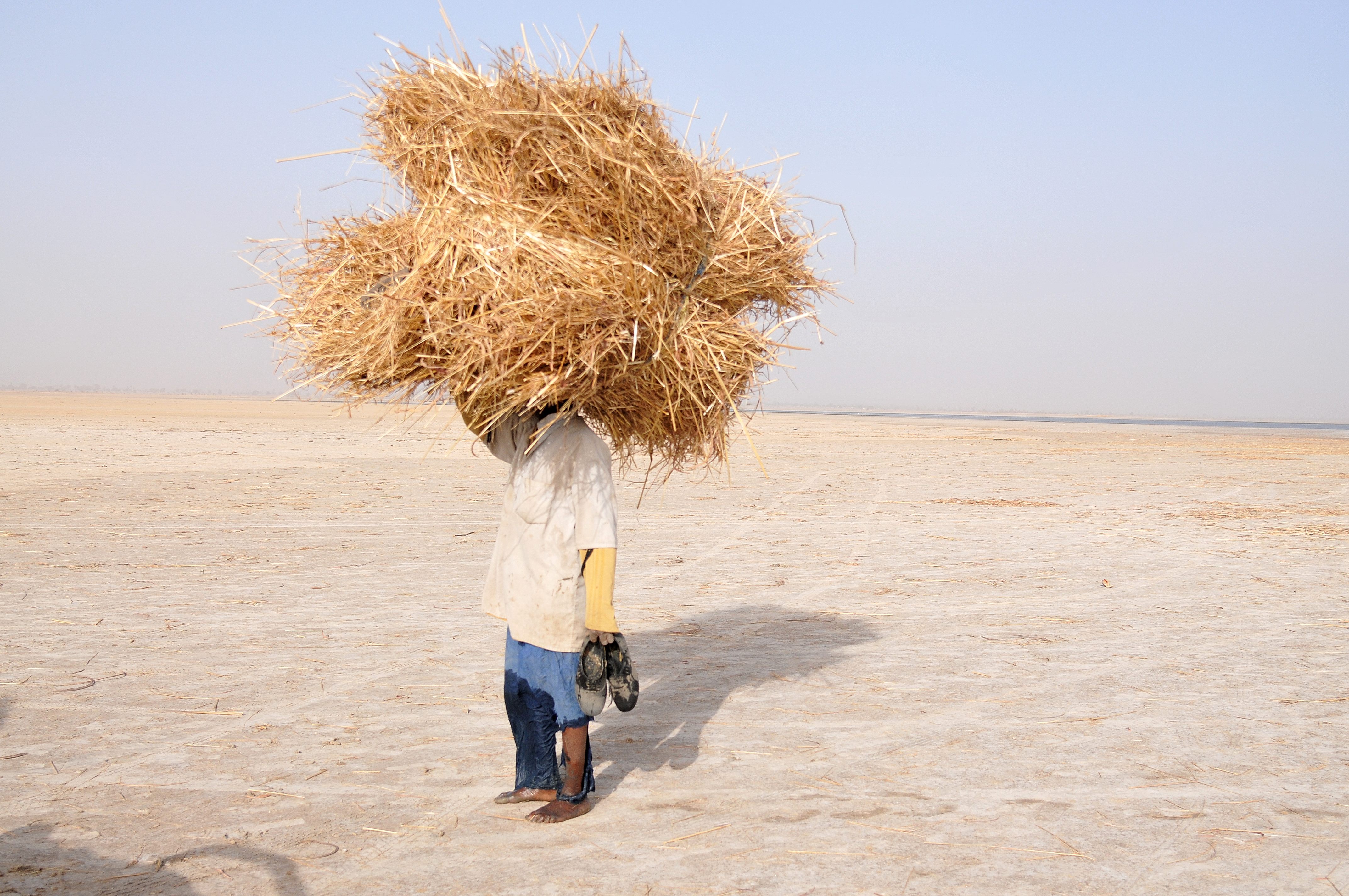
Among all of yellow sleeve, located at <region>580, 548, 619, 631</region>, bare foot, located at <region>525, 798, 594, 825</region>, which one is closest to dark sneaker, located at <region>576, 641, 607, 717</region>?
yellow sleeve, located at <region>580, 548, 619, 631</region>

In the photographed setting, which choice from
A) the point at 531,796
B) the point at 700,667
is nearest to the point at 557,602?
the point at 531,796

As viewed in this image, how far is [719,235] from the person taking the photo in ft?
12.3

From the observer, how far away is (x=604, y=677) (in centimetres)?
387

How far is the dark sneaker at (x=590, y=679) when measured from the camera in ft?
12.6

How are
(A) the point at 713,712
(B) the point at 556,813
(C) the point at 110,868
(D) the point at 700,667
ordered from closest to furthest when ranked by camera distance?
1. (C) the point at 110,868
2. (B) the point at 556,813
3. (A) the point at 713,712
4. (D) the point at 700,667

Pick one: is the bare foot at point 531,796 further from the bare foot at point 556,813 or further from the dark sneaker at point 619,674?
the dark sneaker at point 619,674

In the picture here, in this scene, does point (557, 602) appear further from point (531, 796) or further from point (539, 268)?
point (539, 268)

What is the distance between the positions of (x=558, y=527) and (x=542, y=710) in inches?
29.7

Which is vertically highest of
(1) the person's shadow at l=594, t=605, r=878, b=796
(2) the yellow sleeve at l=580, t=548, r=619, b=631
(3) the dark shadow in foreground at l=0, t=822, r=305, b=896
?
(2) the yellow sleeve at l=580, t=548, r=619, b=631

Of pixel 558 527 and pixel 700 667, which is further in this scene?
pixel 700 667

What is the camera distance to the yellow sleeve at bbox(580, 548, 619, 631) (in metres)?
3.75

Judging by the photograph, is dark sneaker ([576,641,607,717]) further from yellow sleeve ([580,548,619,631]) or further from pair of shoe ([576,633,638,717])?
yellow sleeve ([580,548,619,631])

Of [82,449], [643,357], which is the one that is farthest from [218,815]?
[82,449]

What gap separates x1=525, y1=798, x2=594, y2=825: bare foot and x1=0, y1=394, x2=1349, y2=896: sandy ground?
0.14ft
